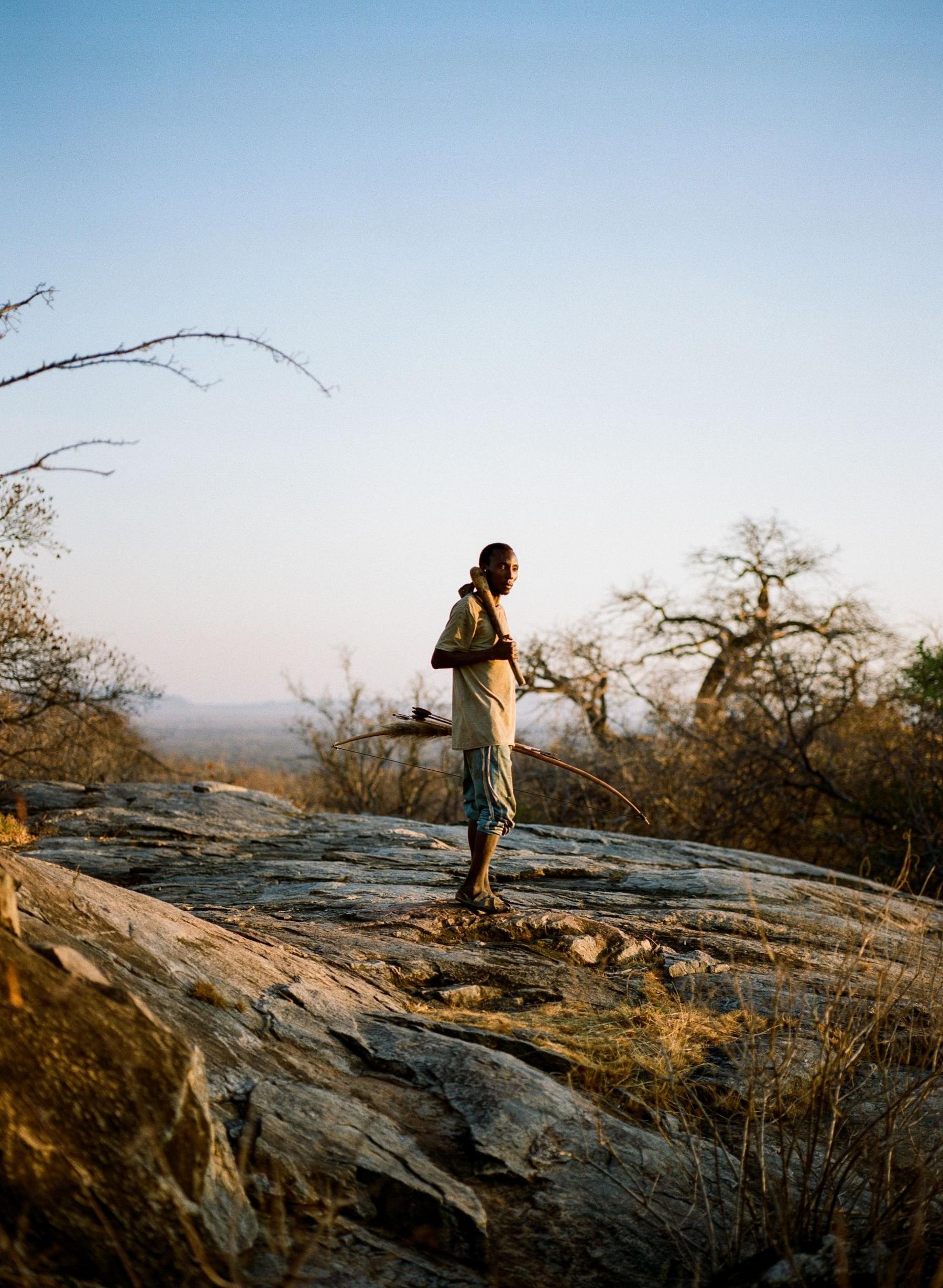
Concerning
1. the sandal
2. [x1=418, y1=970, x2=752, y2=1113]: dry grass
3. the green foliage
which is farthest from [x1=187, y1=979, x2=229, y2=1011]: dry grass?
the green foliage

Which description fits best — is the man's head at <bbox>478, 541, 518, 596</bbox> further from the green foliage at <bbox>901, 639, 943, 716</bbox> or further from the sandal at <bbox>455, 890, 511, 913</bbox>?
the green foliage at <bbox>901, 639, 943, 716</bbox>

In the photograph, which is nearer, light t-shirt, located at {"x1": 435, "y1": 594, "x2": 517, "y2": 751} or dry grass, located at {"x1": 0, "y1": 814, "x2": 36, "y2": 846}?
light t-shirt, located at {"x1": 435, "y1": 594, "x2": 517, "y2": 751}

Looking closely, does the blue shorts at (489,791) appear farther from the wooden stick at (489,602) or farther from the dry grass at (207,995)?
the dry grass at (207,995)

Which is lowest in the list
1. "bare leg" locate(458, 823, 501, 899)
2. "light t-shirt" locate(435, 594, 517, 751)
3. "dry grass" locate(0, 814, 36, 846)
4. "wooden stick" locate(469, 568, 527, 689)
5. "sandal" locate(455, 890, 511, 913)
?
"dry grass" locate(0, 814, 36, 846)

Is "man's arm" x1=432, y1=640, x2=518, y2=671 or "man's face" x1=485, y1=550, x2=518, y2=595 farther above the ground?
"man's face" x1=485, y1=550, x2=518, y2=595

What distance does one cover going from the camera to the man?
19.6ft

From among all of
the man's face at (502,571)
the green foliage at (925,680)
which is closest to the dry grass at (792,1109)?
the man's face at (502,571)

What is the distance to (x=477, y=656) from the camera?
19.7ft

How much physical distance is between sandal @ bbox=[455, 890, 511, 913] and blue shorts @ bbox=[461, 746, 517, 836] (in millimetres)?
429

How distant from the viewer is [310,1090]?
3.34 metres

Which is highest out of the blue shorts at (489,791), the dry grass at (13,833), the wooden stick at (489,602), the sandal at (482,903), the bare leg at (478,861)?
the wooden stick at (489,602)

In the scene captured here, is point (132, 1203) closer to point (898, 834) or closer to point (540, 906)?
point (540, 906)

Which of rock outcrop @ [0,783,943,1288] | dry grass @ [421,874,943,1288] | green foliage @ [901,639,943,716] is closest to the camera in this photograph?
rock outcrop @ [0,783,943,1288]

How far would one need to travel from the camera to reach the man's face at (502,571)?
20.3 ft
